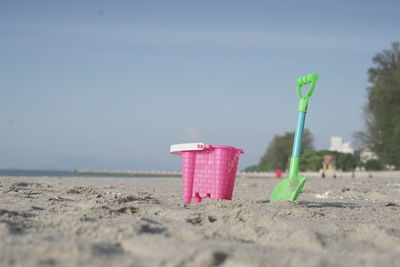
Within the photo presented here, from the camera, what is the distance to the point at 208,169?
14.3 ft

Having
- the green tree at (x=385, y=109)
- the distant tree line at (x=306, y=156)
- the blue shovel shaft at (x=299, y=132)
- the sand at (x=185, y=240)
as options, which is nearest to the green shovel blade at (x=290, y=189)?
the blue shovel shaft at (x=299, y=132)

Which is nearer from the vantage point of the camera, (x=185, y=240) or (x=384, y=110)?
(x=185, y=240)

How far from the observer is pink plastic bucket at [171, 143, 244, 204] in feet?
14.0

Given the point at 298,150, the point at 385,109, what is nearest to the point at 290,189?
the point at 298,150

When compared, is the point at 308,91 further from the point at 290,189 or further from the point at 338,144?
the point at 338,144

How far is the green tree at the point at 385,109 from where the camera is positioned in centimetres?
2714

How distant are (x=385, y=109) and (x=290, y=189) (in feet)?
83.5

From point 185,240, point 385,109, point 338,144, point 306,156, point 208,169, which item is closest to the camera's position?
point 185,240

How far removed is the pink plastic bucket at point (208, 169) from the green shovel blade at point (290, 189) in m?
0.72

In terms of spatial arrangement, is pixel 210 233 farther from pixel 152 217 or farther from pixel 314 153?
pixel 314 153

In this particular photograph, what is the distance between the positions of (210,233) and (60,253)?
0.88 metres

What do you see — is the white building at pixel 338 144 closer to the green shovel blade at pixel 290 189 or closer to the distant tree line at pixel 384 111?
the distant tree line at pixel 384 111

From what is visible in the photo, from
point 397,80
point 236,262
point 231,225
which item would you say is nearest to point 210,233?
point 231,225

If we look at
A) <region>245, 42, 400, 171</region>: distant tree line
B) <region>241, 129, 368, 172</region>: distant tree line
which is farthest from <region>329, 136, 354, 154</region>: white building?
<region>245, 42, 400, 171</region>: distant tree line
